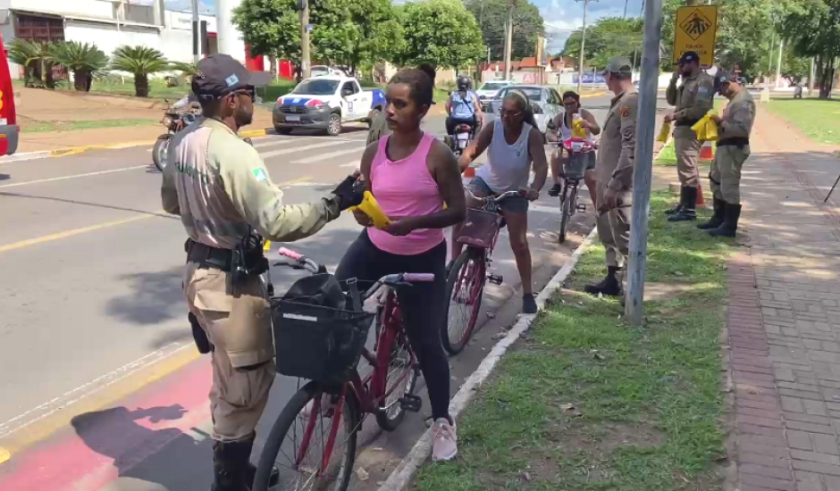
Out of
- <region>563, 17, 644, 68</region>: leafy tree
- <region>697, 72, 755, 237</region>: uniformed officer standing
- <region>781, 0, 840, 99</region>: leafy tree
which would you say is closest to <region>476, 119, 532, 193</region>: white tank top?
<region>697, 72, 755, 237</region>: uniformed officer standing

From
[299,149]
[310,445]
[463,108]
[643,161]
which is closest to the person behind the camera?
[310,445]

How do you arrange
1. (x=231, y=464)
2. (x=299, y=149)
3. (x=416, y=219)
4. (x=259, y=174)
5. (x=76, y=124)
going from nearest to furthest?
(x=259, y=174)
(x=231, y=464)
(x=416, y=219)
(x=299, y=149)
(x=76, y=124)

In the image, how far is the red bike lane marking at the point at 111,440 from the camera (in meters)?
3.59

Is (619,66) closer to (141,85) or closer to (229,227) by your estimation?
(229,227)

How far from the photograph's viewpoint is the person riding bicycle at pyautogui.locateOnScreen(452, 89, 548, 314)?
18.3 feet

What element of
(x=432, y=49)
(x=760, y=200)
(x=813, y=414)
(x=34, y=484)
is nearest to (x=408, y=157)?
(x=34, y=484)

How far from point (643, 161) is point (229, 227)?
3483mm

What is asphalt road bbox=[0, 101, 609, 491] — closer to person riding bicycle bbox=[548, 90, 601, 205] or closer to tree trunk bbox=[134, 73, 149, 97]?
person riding bicycle bbox=[548, 90, 601, 205]

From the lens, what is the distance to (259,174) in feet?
8.66

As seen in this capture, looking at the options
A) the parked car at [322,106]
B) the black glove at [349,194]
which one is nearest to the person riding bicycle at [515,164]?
the black glove at [349,194]

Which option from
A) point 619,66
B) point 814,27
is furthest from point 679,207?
point 814,27

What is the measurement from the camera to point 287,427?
2814 mm

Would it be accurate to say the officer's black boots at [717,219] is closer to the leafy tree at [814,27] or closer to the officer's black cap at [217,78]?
the officer's black cap at [217,78]

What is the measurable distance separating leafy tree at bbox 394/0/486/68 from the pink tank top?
41121 millimetres
